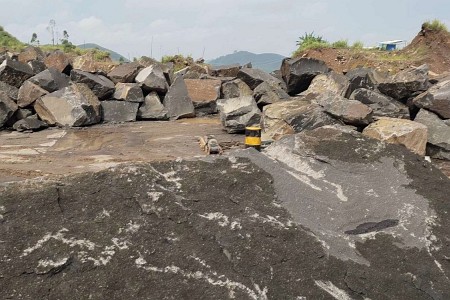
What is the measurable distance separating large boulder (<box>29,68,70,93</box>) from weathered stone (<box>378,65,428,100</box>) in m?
6.46

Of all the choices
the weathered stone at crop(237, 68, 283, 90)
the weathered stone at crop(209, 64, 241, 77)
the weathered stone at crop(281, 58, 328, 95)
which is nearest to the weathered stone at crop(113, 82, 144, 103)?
the weathered stone at crop(237, 68, 283, 90)

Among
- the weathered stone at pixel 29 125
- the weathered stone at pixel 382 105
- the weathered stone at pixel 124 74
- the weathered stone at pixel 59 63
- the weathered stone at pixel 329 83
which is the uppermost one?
the weathered stone at pixel 59 63

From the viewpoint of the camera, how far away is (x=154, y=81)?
9539 mm

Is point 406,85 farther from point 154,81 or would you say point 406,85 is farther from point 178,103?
point 154,81

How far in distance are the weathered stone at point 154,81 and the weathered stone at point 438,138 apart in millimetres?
5622

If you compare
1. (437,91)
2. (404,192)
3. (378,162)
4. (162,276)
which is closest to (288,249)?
(162,276)

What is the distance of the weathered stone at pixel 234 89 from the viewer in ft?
32.1

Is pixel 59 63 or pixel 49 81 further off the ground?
pixel 59 63

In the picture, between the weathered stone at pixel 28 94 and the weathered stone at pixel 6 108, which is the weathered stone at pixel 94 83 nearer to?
the weathered stone at pixel 28 94

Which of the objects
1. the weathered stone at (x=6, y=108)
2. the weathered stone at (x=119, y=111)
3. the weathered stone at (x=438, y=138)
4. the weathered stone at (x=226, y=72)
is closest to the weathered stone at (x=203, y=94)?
the weathered stone at (x=119, y=111)

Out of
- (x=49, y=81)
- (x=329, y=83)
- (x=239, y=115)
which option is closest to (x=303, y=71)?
(x=329, y=83)

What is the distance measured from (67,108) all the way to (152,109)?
1820 millimetres

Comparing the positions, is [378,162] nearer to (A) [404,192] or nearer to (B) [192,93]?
(A) [404,192]

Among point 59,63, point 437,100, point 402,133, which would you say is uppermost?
point 59,63
